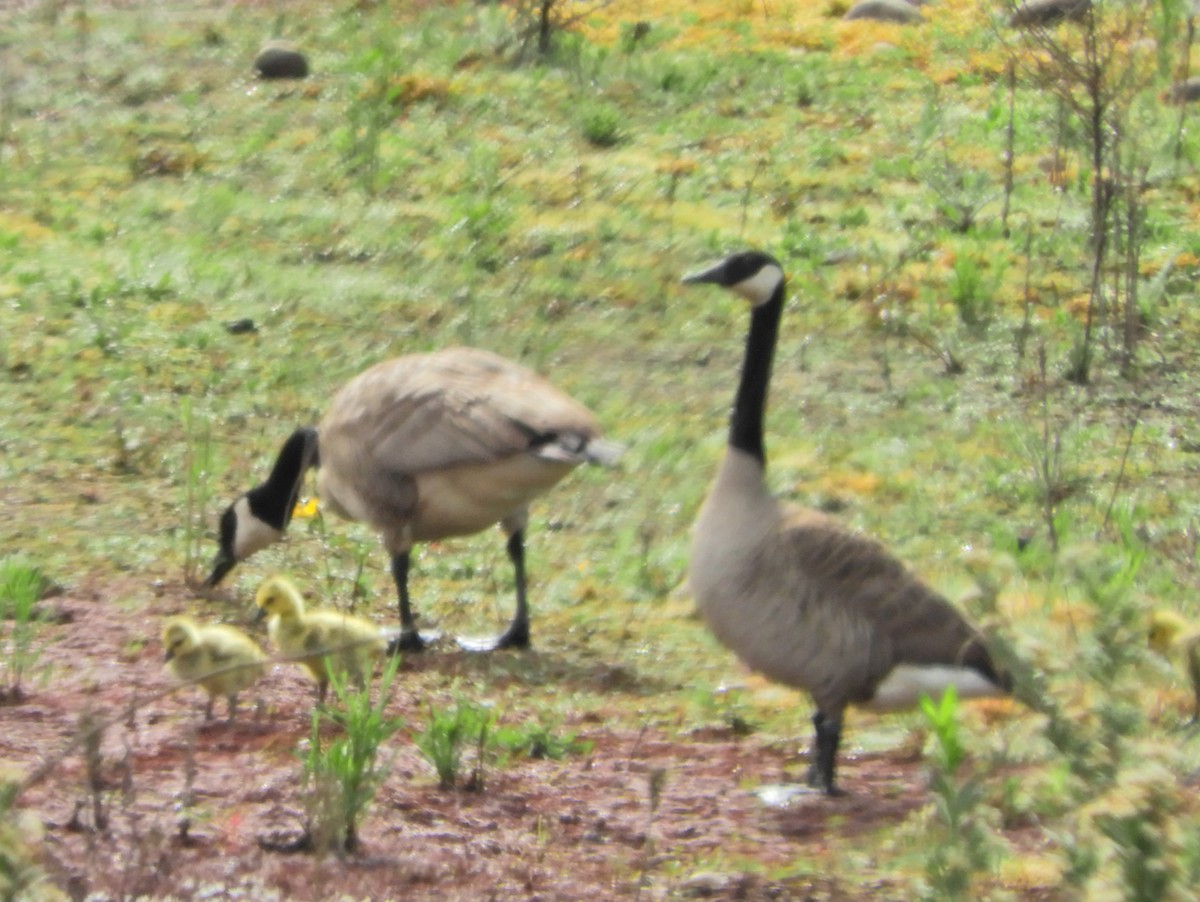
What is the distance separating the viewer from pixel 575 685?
A: 6.34 meters

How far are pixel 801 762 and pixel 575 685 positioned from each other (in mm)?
986

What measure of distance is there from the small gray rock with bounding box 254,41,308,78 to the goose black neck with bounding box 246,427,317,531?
22.3 ft

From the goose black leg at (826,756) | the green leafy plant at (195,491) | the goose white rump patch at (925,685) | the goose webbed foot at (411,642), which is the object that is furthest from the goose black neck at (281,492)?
the goose white rump patch at (925,685)

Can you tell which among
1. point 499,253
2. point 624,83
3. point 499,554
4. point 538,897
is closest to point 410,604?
point 499,554

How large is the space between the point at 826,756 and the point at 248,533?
2641 mm

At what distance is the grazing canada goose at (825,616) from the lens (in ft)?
16.9

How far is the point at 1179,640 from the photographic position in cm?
527

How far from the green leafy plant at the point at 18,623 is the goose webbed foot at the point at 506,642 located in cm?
142

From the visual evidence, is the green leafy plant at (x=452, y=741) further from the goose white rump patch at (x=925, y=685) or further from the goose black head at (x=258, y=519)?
the goose black head at (x=258, y=519)

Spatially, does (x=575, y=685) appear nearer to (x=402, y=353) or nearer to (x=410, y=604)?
(x=410, y=604)

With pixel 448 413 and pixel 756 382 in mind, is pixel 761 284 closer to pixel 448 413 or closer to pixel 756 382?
pixel 756 382

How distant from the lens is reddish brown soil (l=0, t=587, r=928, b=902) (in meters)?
4.10

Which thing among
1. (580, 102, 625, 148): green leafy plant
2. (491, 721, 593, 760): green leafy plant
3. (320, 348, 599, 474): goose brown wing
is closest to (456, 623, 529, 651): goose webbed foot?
(320, 348, 599, 474): goose brown wing

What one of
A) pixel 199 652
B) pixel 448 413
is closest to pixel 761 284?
pixel 448 413
